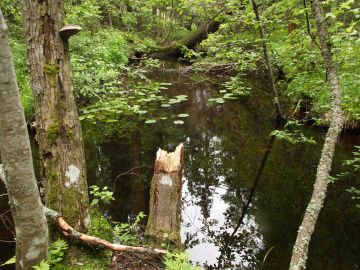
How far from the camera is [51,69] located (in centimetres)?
327

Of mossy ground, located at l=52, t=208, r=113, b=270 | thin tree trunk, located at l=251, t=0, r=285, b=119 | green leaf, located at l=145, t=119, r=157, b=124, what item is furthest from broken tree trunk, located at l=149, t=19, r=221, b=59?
mossy ground, located at l=52, t=208, r=113, b=270

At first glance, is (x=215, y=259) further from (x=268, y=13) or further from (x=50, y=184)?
(x=268, y=13)

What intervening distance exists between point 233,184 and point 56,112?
4875 millimetres

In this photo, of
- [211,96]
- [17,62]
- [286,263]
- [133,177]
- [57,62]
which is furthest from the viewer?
[211,96]

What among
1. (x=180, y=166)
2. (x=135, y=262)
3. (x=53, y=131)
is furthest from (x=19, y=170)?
(x=180, y=166)

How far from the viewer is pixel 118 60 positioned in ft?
50.2

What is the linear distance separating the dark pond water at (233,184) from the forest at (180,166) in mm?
28

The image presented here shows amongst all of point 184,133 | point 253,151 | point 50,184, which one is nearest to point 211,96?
point 184,133

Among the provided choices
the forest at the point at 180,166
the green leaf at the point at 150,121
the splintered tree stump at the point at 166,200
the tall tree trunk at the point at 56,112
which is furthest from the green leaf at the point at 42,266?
the green leaf at the point at 150,121

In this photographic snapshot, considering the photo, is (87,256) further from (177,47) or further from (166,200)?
(177,47)

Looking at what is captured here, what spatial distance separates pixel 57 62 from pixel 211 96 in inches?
419

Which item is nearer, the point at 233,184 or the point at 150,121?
the point at 233,184

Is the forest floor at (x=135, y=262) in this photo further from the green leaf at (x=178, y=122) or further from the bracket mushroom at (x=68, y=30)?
the green leaf at (x=178, y=122)

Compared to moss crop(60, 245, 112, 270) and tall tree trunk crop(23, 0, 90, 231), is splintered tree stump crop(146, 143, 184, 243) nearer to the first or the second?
moss crop(60, 245, 112, 270)
